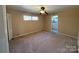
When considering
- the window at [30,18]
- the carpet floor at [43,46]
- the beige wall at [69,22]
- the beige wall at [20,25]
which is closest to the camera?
the carpet floor at [43,46]

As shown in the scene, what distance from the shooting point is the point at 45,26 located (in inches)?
272

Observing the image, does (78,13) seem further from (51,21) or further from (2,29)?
(2,29)

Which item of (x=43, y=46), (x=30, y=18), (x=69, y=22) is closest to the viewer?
(x=43, y=46)

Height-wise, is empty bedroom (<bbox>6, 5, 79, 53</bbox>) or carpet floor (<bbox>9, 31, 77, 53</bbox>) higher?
empty bedroom (<bbox>6, 5, 79, 53</bbox>)

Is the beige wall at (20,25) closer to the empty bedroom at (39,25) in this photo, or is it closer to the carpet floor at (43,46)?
the empty bedroom at (39,25)

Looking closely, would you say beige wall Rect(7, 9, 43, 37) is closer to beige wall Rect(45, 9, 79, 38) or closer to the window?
the window

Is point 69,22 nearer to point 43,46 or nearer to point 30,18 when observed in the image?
point 43,46

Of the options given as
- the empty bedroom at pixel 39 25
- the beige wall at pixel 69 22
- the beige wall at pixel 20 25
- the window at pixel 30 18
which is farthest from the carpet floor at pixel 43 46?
the window at pixel 30 18

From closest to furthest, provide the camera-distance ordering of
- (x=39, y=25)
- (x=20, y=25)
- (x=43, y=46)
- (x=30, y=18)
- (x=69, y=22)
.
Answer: (x=43, y=46), (x=69, y=22), (x=20, y=25), (x=30, y=18), (x=39, y=25)

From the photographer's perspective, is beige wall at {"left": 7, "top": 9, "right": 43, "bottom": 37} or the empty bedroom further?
beige wall at {"left": 7, "top": 9, "right": 43, "bottom": 37}

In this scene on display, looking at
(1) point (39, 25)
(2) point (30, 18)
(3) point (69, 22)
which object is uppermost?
(2) point (30, 18)

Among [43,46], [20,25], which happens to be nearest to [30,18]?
[20,25]

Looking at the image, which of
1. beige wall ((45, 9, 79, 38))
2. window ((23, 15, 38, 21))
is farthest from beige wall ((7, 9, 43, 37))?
beige wall ((45, 9, 79, 38))
